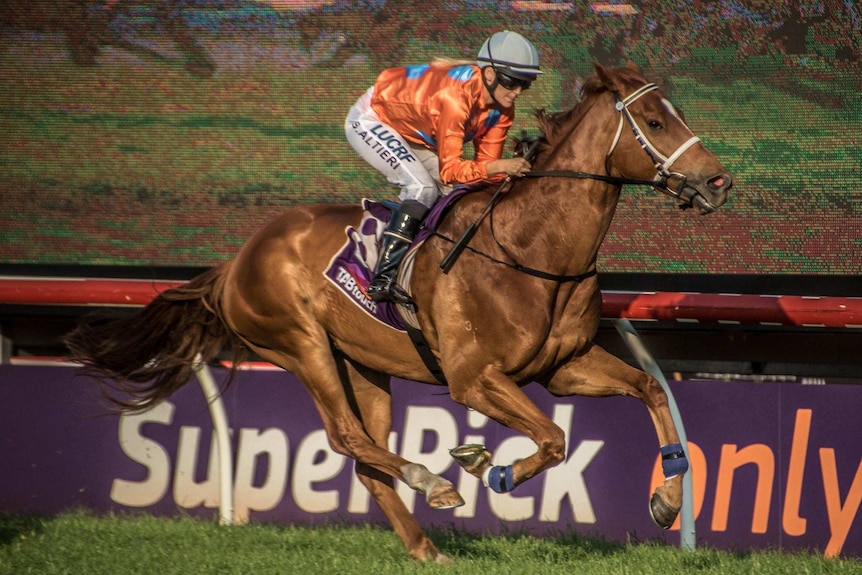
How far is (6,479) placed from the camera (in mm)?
5547

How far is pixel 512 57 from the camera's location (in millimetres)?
4074

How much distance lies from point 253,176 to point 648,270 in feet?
5.88

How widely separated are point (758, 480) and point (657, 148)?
176cm

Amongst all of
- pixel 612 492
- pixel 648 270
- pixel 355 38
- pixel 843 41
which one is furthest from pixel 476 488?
pixel 843 41

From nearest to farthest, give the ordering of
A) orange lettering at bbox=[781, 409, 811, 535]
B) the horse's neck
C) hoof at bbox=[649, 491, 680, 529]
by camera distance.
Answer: hoof at bbox=[649, 491, 680, 529]
the horse's neck
orange lettering at bbox=[781, 409, 811, 535]

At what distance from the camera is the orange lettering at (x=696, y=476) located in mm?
4992

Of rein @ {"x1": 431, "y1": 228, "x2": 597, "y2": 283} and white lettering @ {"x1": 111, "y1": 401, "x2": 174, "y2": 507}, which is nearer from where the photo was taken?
rein @ {"x1": 431, "y1": 228, "x2": 597, "y2": 283}

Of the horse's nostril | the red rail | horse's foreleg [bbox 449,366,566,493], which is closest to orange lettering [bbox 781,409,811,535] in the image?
the red rail

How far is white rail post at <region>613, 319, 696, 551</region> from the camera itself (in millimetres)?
4719

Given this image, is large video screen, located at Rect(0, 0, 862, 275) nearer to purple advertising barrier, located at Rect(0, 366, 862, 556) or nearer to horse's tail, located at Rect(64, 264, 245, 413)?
horse's tail, located at Rect(64, 264, 245, 413)

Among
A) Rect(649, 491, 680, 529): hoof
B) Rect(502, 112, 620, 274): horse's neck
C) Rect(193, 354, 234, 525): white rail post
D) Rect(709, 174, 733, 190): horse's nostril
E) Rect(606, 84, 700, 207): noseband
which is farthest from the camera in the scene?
Rect(193, 354, 234, 525): white rail post

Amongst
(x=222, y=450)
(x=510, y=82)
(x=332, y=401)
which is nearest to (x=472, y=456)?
(x=332, y=401)

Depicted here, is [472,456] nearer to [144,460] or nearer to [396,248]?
[396,248]

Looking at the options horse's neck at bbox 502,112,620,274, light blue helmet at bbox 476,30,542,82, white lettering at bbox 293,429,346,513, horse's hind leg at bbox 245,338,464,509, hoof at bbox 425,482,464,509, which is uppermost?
light blue helmet at bbox 476,30,542,82
